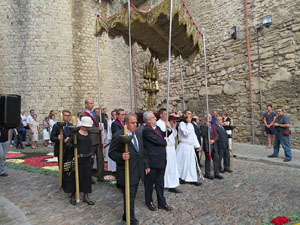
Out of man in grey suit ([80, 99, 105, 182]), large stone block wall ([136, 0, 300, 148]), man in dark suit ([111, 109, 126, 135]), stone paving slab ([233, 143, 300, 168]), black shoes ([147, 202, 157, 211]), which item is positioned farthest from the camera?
large stone block wall ([136, 0, 300, 148])

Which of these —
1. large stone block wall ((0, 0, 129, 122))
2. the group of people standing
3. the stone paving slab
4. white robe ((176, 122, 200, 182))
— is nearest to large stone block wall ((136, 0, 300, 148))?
the stone paving slab

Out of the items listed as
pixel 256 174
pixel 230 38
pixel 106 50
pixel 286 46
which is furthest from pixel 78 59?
pixel 256 174

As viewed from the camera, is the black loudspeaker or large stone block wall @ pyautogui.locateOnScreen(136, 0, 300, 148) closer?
the black loudspeaker

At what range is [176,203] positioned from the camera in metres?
4.04

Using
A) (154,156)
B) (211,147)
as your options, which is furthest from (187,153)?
(154,156)

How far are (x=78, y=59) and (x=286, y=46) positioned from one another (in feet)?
37.4

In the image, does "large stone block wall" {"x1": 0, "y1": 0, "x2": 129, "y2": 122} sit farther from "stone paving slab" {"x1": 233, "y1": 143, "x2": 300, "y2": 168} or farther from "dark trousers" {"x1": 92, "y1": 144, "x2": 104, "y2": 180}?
"stone paving slab" {"x1": 233, "y1": 143, "x2": 300, "y2": 168}

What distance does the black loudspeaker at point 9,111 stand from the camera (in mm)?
2910

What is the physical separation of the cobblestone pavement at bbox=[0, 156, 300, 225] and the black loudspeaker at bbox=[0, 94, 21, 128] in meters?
1.39

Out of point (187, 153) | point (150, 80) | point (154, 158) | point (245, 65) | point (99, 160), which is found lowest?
point (99, 160)

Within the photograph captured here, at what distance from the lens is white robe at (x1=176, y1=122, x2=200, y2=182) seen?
529 cm

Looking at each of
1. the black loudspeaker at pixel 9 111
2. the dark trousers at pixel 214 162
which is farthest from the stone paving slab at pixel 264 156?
the black loudspeaker at pixel 9 111

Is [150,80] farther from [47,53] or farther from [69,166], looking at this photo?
[47,53]

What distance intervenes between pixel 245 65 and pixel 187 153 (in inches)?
280
